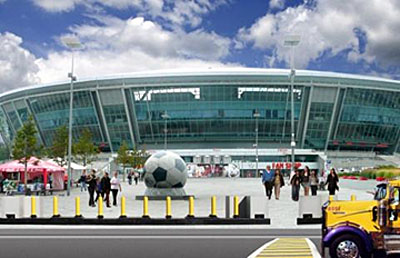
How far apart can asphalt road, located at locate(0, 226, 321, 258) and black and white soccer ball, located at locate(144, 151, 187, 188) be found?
1031 cm

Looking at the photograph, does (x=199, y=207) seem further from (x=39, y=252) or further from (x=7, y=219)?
(x=39, y=252)

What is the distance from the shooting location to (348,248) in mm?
10062

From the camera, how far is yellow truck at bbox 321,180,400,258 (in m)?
10.0

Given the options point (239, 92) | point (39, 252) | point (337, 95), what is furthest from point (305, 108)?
point (39, 252)

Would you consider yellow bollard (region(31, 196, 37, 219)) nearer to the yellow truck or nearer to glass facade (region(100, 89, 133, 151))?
the yellow truck

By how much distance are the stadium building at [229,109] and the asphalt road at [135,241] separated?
7100 cm

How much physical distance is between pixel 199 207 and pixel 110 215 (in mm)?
4646

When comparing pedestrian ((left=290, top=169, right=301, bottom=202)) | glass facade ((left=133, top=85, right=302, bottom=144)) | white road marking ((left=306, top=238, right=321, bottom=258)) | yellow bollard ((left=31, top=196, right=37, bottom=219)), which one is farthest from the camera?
glass facade ((left=133, top=85, right=302, bottom=144))

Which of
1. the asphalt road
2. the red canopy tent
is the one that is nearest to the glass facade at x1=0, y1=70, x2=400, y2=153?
the red canopy tent

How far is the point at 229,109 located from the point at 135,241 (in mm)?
76928

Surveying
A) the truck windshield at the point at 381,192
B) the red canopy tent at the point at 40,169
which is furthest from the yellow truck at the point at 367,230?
the red canopy tent at the point at 40,169

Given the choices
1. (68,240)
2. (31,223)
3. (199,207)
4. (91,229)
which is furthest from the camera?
(199,207)

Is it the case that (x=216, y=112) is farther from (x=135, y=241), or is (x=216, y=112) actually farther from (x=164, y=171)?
(x=135, y=241)

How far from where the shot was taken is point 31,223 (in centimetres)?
1908
